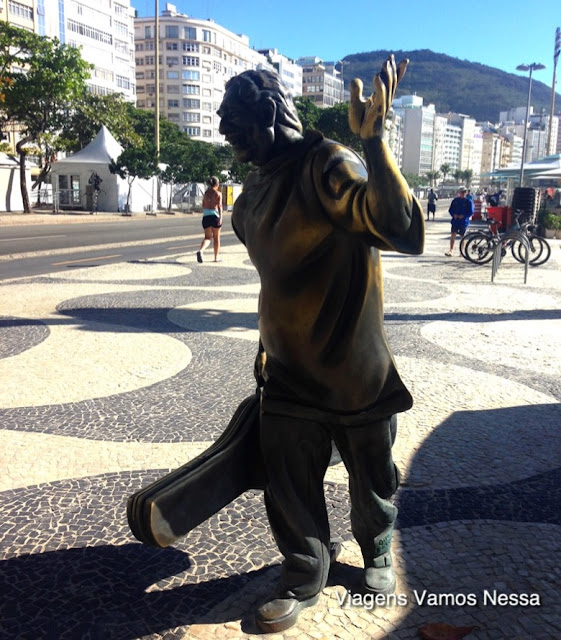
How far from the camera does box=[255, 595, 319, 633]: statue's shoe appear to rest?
232 centimetres

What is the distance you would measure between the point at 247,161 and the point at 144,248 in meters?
15.2

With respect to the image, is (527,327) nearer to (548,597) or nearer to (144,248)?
(548,597)

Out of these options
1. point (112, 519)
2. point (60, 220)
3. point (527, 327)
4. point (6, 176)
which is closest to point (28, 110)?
point (6, 176)

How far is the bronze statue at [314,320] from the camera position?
1.96 metres

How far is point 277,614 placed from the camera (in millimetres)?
2328

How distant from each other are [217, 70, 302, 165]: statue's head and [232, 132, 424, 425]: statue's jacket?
6 centimetres

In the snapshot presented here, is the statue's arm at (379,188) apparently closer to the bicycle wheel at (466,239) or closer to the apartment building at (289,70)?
the bicycle wheel at (466,239)

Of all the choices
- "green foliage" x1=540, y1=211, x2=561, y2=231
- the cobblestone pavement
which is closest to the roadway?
the cobblestone pavement

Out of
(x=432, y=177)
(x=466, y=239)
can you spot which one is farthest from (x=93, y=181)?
(x=432, y=177)

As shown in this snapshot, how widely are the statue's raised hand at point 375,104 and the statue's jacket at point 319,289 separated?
16 cm

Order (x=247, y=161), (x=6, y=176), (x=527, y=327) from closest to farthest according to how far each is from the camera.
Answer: (x=247, y=161)
(x=527, y=327)
(x=6, y=176)

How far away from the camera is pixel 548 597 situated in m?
→ 2.56

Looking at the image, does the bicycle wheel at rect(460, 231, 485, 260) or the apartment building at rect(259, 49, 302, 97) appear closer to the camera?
the bicycle wheel at rect(460, 231, 485, 260)

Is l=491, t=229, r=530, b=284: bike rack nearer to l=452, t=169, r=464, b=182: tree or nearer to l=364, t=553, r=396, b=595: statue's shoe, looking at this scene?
l=364, t=553, r=396, b=595: statue's shoe
